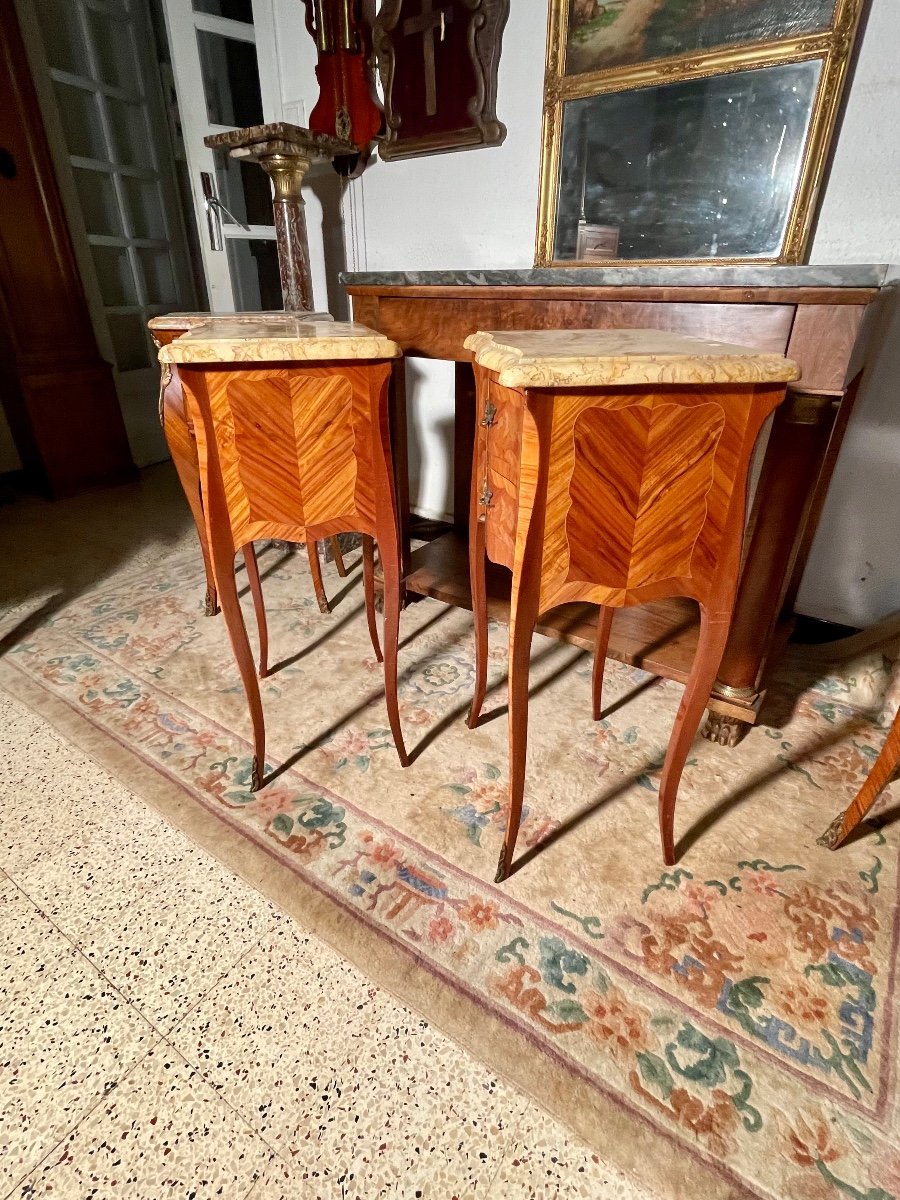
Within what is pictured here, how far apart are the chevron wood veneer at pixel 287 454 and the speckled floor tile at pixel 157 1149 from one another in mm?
632

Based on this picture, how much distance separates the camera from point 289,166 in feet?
6.38

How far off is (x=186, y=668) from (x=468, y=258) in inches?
66.8

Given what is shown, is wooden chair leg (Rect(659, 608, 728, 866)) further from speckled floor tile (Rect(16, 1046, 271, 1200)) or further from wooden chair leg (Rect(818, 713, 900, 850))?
speckled floor tile (Rect(16, 1046, 271, 1200))

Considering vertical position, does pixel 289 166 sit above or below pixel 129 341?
above

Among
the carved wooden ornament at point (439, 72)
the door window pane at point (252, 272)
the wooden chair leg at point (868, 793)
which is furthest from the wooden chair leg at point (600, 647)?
the door window pane at point (252, 272)

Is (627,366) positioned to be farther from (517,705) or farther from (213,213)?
(213,213)

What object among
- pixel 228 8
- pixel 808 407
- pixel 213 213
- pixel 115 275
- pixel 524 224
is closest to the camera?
pixel 808 407

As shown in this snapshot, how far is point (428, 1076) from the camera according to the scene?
31.7 inches

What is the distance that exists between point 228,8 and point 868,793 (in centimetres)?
370

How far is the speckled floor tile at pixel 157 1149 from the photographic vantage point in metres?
0.71

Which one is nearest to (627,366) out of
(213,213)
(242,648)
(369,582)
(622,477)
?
(622,477)

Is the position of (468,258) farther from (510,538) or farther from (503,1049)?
(503,1049)

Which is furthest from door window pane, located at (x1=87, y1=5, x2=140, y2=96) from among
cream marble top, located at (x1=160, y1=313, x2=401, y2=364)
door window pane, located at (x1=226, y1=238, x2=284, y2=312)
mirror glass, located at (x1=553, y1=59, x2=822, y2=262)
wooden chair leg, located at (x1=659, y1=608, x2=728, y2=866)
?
wooden chair leg, located at (x1=659, y1=608, x2=728, y2=866)

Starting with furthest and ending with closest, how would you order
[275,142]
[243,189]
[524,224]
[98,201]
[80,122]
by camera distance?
[98,201] < [80,122] < [243,189] < [524,224] < [275,142]
